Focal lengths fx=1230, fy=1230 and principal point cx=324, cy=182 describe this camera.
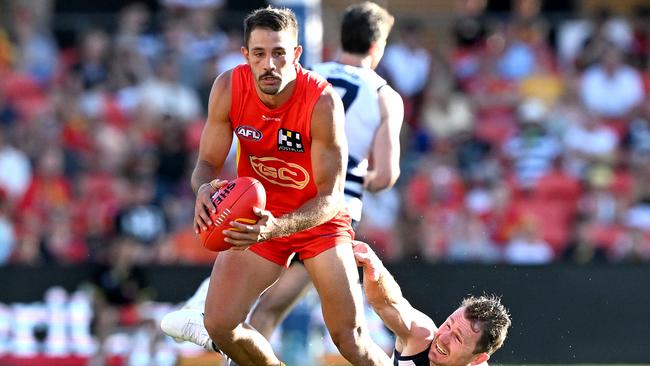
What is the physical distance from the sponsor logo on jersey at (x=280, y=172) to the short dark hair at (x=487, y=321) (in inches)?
44.0

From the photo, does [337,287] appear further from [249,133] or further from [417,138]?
[417,138]

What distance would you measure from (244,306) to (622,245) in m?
7.26

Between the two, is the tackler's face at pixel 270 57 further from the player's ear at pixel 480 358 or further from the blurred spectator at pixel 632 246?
the blurred spectator at pixel 632 246

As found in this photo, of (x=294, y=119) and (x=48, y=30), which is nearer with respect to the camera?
(x=294, y=119)

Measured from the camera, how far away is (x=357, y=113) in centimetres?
740

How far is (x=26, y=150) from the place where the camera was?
13227mm

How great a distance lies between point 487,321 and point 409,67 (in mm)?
7863

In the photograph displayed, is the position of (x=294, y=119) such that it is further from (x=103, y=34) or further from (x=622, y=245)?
(x=103, y=34)

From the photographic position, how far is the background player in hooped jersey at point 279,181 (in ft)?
20.1

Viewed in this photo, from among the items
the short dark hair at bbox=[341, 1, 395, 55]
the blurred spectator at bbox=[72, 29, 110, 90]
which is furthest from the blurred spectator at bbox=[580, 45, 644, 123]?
the short dark hair at bbox=[341, 1, 395, 55]

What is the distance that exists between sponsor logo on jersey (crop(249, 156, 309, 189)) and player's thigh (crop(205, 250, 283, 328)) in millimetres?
406

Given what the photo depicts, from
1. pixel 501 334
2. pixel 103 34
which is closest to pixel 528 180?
pixel 103 34

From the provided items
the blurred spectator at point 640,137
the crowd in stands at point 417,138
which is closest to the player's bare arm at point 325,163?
the crowd in stands at point 417,138

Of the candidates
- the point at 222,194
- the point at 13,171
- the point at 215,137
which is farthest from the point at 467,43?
the point at 222,194
